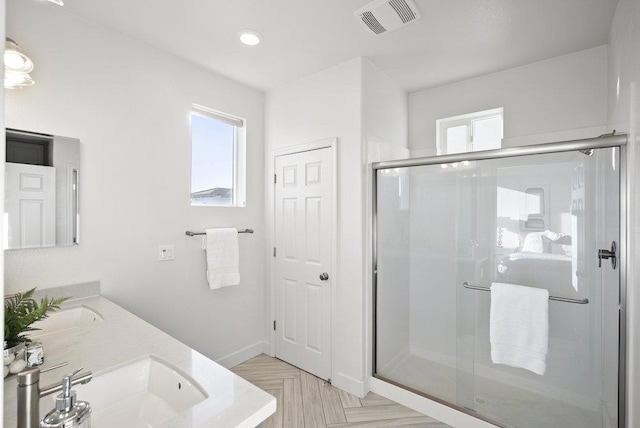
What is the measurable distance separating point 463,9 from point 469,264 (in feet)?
5.08

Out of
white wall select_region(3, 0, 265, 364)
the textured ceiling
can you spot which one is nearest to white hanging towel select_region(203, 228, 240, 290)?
white wall select_region(3, 0, 265, 364)

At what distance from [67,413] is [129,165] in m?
1.79

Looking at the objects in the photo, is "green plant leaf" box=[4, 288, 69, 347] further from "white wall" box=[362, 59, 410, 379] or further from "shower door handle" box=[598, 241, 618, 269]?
"shower door handle" box=[598, 241, 618, 269]

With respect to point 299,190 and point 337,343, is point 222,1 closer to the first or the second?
point 299,190

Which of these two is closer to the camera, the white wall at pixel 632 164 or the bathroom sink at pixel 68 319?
the white wall at pixel 632 164

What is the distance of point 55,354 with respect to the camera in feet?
3.83

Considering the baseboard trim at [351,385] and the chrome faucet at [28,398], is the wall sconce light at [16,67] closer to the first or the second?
the chrome faucet at [28,398]

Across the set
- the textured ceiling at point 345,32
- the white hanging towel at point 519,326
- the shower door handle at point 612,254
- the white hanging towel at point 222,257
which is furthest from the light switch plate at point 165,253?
the shower door handle at point 612,254

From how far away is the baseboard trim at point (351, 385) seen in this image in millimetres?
2330

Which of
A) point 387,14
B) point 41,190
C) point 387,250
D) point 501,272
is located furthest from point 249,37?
point 501,272

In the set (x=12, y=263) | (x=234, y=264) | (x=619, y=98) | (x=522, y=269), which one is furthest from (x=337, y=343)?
(x=619, y=98)

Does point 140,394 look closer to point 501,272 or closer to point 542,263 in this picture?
point 501,272

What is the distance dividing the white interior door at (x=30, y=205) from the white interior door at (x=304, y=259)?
5.29ft

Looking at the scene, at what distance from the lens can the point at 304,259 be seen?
2701 millimetres
